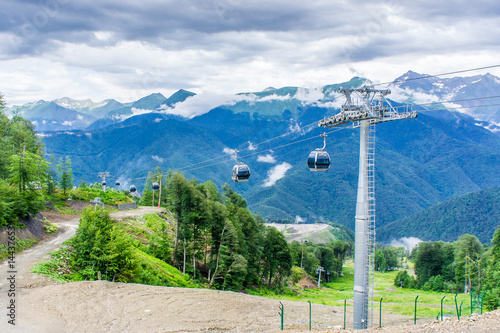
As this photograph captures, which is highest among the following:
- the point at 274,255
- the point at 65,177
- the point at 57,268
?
the point at 65,177

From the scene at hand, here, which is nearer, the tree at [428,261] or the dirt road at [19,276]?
the dirt road at [19,276]

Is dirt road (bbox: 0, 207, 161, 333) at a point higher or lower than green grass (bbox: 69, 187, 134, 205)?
lower

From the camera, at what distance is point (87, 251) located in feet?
97.3

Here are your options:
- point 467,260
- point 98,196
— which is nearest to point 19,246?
point 98,196

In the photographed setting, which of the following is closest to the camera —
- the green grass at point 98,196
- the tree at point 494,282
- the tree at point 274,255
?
the tree at point 494,282

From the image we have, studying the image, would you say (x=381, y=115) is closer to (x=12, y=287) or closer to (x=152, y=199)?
(x=12, y=287)

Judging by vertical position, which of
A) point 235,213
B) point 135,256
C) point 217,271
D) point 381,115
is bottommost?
point 217,271

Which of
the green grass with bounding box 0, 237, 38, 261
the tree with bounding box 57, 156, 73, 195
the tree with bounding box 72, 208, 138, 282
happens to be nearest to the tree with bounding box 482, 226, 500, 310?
the tree with bounding box 72, 208, 138, 282

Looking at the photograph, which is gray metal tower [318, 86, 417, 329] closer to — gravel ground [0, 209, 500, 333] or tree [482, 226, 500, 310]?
gravel ground [0, 209, 500, 333]

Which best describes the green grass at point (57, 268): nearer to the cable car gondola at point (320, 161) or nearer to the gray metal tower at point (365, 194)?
the cable car gondola at point (320, 161)

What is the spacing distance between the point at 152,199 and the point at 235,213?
3822cm

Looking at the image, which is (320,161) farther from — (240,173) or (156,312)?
(156,312)

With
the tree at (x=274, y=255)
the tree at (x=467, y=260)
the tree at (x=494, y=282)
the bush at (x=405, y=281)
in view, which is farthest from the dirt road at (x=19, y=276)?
the bush at (x=405, y=281)

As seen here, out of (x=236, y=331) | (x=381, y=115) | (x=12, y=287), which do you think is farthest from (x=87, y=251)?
(x=381, y=115)
